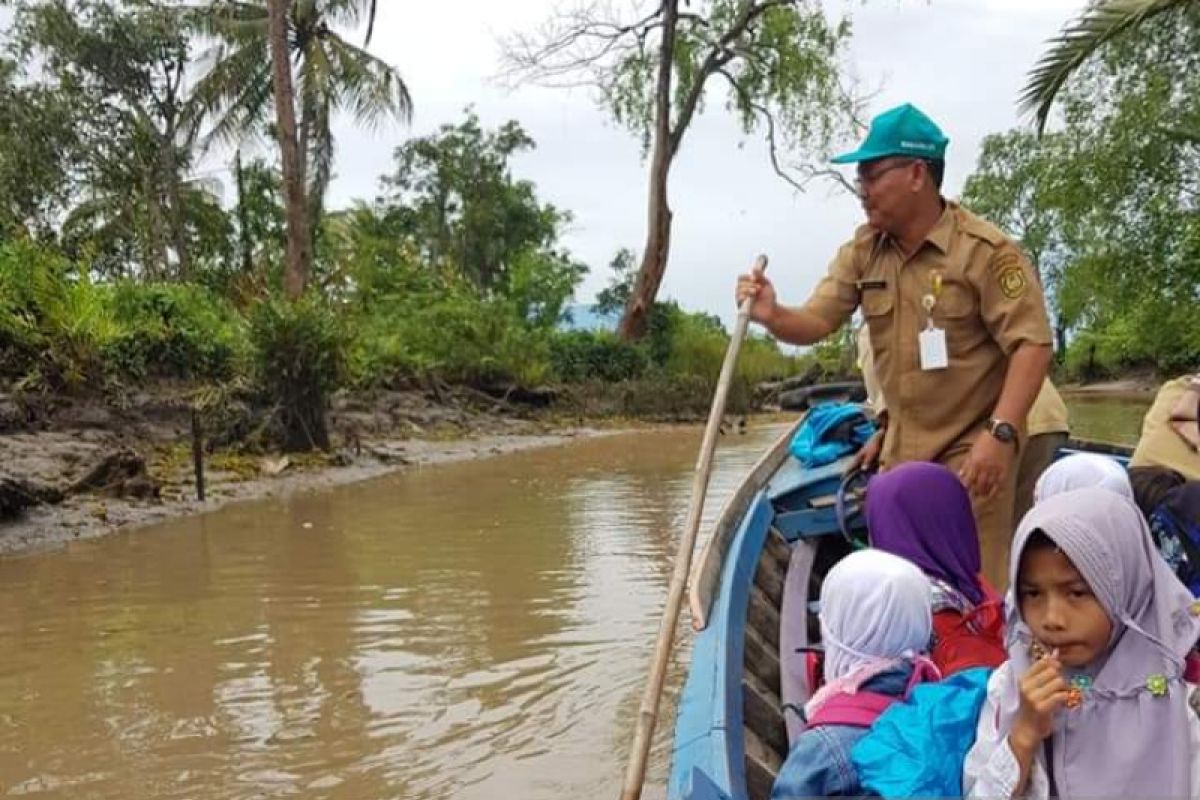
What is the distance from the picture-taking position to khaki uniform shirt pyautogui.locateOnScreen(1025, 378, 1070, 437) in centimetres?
369

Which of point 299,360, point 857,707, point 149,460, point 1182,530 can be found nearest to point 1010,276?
point 1182,530

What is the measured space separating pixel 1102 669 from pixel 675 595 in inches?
47.2

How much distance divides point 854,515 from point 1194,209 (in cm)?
1581

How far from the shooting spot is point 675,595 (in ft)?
8.70

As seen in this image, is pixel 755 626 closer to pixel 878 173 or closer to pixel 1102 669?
pixel 878 173

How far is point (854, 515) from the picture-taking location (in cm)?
379

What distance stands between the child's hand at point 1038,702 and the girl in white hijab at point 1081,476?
119cm

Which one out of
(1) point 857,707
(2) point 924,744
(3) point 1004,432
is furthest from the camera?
(3) point 1004,432

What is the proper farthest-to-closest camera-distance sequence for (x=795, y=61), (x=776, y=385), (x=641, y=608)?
(x=776, y=385) → (x=795, y=61) → (x=641, y=608)

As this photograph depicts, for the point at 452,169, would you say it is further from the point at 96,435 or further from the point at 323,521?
the point at 323,521

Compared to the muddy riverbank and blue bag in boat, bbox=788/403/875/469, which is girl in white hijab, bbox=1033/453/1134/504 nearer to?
blue bag in boat, bbox=788/403/875/469

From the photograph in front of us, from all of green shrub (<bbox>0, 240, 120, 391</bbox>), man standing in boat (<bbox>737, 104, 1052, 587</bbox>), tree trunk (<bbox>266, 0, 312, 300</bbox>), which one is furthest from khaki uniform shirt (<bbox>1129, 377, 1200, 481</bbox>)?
tree trunk (<bbox>266, 0, 312, 300</bbox>)

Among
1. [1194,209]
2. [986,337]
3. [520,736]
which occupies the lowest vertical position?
[520,736]

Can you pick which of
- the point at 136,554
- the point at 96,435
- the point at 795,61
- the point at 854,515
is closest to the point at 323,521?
the point at 136,554
